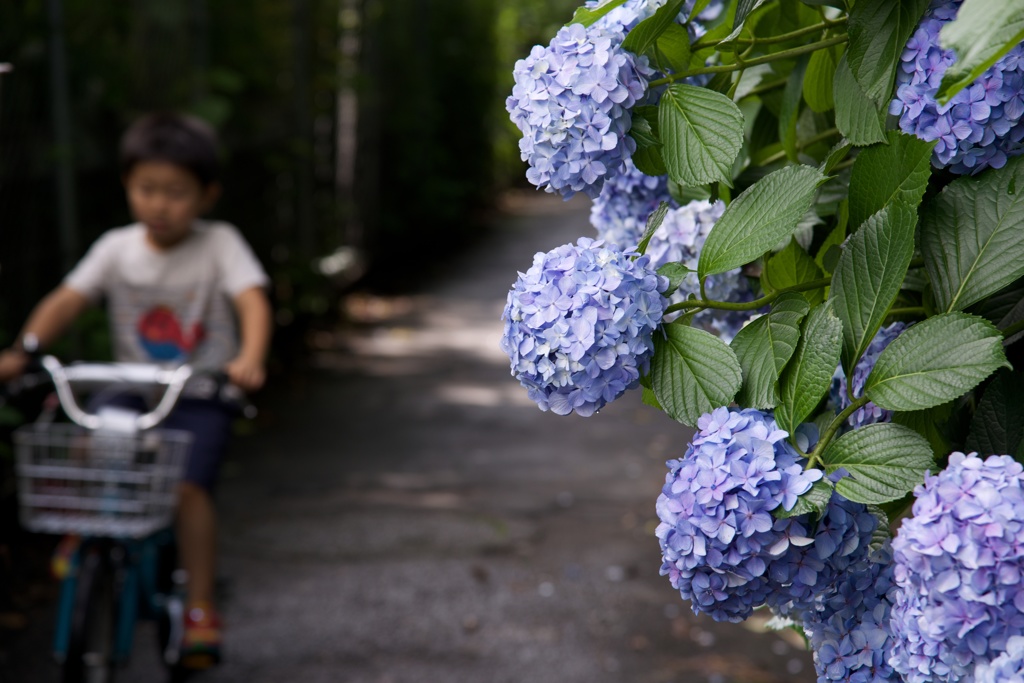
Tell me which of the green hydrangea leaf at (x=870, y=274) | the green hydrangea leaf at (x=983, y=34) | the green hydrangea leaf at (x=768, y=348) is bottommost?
the green hydrangea leaf at (x=768, y=348)

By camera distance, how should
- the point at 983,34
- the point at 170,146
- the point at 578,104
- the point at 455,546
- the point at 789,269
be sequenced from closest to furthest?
the point at 983,34
the point at 578,104
the point at 789,269
the point at 170,146
the point at 455,546

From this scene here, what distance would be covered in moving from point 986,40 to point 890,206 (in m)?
0.21

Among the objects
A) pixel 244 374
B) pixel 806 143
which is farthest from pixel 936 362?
pixel 244 374

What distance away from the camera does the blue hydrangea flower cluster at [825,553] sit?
903 mm

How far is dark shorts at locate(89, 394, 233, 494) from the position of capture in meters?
3.44

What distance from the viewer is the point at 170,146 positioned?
11.8ft

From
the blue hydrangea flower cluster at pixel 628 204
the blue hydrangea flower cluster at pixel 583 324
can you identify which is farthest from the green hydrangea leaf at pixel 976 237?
the blue hydrangea flower cluster at pixel 628 204

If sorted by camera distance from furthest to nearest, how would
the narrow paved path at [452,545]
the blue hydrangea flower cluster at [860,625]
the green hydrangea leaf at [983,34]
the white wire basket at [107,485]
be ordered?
the narrow paved path at [452,545]
the white wire basket at [107,485]
the blue hydrangea flower cluster at [860,625]
the green hydrangea leaf at [983,34]

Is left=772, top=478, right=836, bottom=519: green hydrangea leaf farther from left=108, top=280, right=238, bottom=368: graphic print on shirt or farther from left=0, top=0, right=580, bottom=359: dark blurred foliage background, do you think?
left=108, top=280, right=238, bottom=368: graphic print on shirt

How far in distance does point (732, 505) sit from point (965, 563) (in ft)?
0.55

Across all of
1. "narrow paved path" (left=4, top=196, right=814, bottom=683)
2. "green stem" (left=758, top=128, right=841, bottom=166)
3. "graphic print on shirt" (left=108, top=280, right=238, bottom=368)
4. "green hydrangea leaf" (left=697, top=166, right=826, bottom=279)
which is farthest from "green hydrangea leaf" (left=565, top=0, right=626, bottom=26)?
"narrow paved path" (left=4, top=196, right=814, bottom=683)

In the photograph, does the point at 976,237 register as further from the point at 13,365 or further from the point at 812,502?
the point at 13,365

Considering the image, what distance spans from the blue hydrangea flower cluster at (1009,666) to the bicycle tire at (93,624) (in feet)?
9.38

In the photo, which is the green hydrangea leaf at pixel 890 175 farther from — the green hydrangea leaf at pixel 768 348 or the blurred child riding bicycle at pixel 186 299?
the blurred child riding bicycle at pixel 186 299
